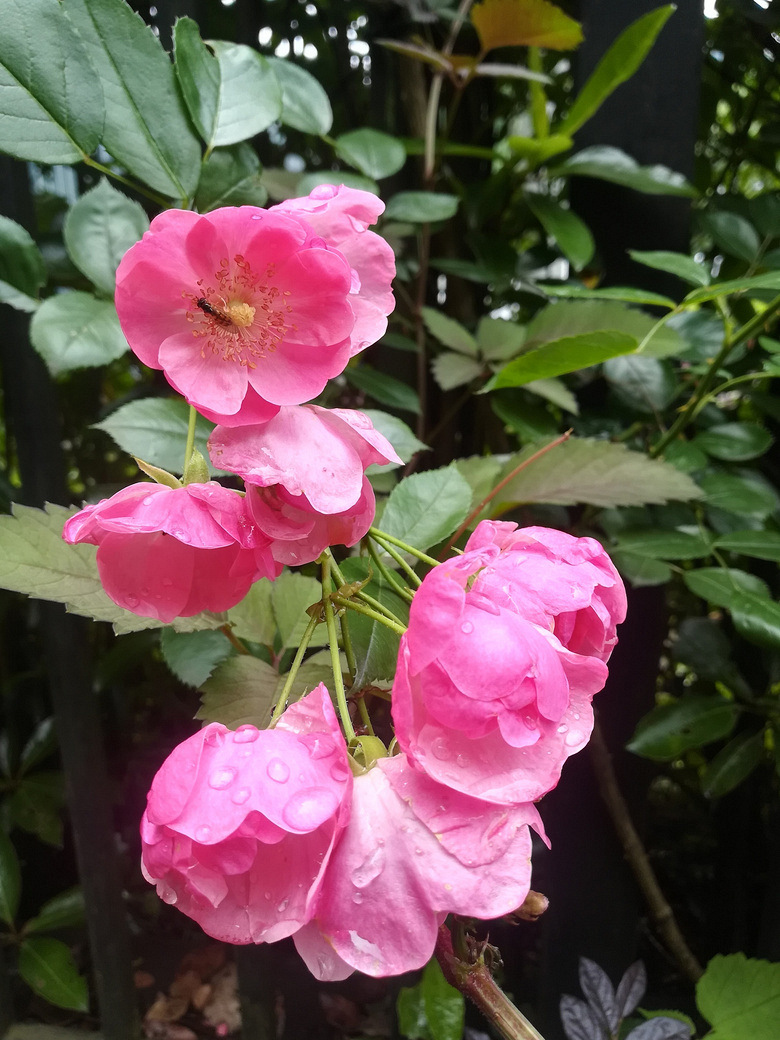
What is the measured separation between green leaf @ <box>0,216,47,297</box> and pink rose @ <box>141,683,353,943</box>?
0.44 meters

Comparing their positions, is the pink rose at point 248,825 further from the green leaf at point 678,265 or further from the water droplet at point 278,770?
the green leaf at point 678,265

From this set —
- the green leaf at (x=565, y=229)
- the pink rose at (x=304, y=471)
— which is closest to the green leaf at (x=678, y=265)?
the green leaf at (x=565, y=229)

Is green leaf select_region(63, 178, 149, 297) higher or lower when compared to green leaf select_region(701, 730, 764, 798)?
higher

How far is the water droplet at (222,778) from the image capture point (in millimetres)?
248

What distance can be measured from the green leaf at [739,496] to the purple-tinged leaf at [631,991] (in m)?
0.44

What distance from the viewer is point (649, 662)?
2.66 feet

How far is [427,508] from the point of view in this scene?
17.0 inches

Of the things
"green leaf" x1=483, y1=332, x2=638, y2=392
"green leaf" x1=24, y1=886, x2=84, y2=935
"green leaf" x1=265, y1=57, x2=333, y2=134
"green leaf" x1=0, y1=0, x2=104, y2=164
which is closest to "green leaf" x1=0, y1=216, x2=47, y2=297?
"green leaf" x1=0, y1=0, x2=104, y2=164

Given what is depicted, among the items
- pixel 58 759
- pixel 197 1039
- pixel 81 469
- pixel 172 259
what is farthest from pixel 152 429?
pixel 197 1039

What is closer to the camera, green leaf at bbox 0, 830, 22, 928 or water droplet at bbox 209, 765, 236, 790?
water droplet at bbox 209, 765, 236, 790

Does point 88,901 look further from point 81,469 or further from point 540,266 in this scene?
point 540,266

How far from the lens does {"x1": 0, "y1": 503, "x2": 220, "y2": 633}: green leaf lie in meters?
0.39

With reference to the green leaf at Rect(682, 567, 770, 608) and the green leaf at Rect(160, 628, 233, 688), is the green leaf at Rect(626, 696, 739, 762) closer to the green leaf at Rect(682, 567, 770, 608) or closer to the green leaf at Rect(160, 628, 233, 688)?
the green leaf at Rect(682, 567, 770, 608)

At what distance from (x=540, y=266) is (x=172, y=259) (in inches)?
27.1
